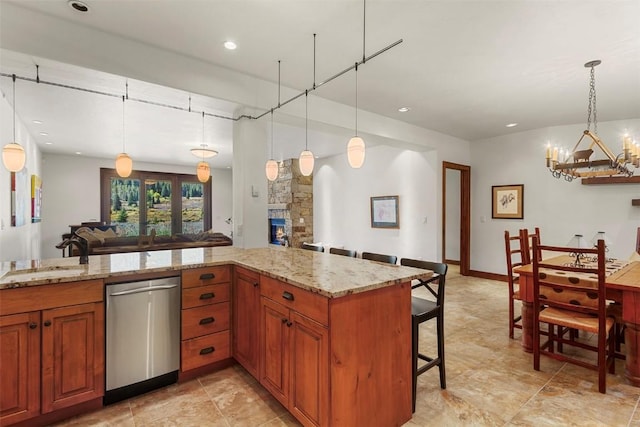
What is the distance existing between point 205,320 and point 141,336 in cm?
43

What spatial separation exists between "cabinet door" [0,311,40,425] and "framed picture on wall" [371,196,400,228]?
543 cm

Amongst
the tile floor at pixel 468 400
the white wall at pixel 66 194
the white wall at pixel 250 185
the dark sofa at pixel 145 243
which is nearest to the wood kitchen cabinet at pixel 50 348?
the tile floor at pixel 468 400

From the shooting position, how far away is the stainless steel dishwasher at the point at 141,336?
6.68 feet

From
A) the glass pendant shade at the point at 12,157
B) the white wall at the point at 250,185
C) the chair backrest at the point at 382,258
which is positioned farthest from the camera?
the white wall at the point at 250,185

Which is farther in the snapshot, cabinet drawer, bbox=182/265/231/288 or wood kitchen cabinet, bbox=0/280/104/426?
cabinet drawer, bbox=182/265/231/288

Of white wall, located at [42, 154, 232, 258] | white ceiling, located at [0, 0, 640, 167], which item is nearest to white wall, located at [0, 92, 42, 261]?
white ceiling, located at [0, 0, 640, 167]

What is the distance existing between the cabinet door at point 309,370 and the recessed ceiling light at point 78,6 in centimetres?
260

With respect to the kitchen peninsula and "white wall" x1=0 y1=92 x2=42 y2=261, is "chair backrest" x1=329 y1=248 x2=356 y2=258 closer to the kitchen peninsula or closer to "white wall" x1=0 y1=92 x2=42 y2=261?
the kitchen peninsula

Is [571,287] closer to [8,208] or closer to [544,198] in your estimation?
[544,198]

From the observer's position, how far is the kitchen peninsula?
1.57 metres

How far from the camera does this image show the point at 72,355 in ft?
6.20

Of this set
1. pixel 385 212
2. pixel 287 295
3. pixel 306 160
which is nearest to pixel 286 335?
pixel 287 295

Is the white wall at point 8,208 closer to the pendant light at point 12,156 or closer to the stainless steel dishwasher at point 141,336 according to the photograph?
the pendant light at point 12,156

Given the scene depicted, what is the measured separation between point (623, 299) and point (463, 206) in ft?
13.8
